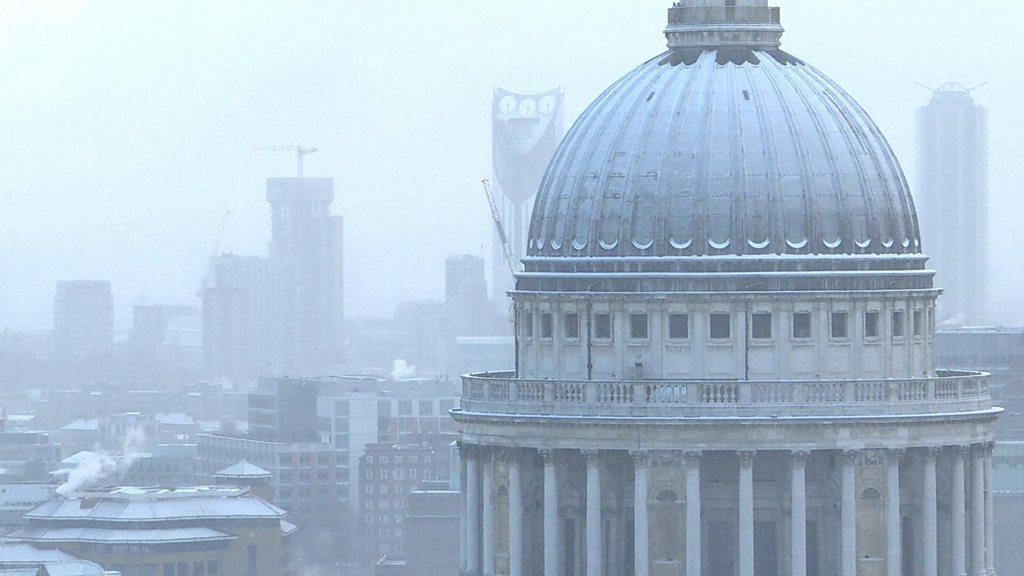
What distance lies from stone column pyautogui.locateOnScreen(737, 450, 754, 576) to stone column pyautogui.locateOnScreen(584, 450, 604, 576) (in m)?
4.55

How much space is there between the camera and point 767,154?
14925cm

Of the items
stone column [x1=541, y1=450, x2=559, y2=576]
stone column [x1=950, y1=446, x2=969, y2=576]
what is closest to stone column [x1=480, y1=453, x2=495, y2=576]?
stone column [x1=541, y1=450, x2=559, y2=576]

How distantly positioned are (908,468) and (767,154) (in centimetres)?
1084

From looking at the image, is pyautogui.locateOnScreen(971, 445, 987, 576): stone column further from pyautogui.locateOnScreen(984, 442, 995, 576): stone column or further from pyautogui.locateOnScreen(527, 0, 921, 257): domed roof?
pyautogui.locateOnScreen(527, 0, 921, 257): domed roof

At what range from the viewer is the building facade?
146625 millimetres

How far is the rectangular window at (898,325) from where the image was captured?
14862 cm

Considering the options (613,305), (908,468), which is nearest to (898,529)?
(908,468)

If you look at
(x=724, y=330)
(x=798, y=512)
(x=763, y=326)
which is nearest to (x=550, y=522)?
(x=798, y=512)

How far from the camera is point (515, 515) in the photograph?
150875 millimetres

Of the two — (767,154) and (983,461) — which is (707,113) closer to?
(767,154)

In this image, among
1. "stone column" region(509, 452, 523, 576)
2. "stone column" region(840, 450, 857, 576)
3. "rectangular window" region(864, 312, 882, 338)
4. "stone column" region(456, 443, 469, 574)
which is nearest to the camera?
"stone column" region(840, 450, 857, 576)

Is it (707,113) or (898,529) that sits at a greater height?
(707,113)

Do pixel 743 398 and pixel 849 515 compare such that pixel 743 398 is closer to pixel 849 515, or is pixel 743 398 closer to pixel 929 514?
pixel 849 515

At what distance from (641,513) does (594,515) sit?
1993mm
